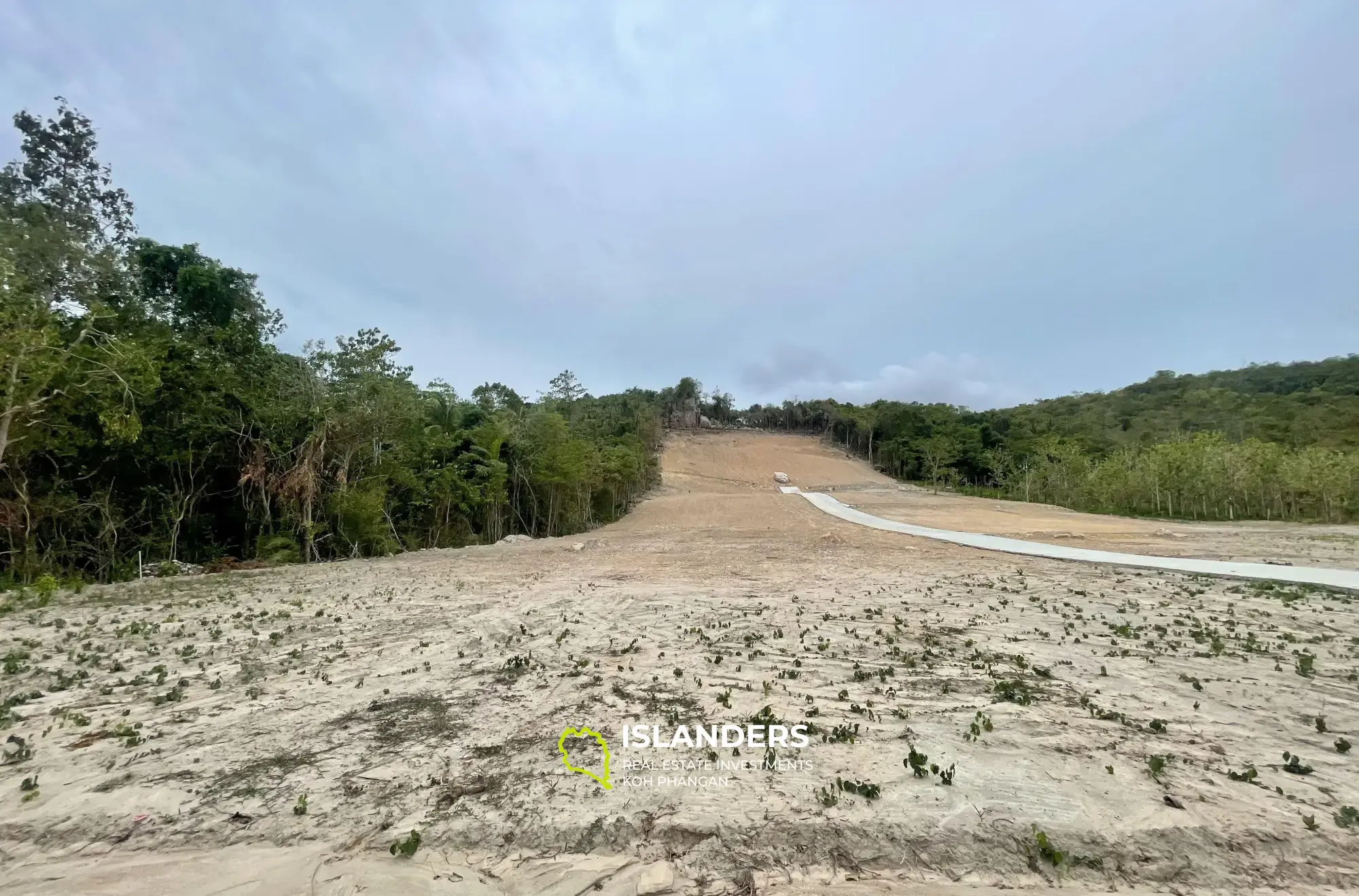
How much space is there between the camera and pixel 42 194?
13.5m

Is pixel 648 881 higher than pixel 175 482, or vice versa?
pixel 175 482

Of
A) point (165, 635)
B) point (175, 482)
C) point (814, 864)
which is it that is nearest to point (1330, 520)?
point (814, 864)

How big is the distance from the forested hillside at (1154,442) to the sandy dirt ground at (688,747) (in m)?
24.2

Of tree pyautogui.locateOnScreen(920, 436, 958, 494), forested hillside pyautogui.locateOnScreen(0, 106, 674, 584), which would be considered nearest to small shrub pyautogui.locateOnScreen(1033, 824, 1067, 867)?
forested hillside pyautogui.locateOnScreen(0, 106, 674, 584)

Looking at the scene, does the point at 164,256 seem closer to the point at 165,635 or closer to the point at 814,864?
the point at 165,635

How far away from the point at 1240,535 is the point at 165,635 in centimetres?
2590

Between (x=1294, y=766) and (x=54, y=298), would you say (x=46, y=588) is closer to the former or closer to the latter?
(x=54, y=298)

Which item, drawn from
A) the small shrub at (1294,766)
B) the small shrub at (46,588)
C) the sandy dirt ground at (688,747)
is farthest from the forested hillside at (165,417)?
the small shrub at (1294,766)

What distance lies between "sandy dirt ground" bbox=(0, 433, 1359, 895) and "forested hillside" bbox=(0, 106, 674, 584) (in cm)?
447

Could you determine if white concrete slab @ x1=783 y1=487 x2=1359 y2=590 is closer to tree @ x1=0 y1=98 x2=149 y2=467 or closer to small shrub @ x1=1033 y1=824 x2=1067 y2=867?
small shrub @ x1=1033 y1=824 x2=1067 y2=867

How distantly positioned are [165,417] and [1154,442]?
5958cm

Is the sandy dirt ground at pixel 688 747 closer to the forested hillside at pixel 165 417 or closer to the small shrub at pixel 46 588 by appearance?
the small shrub at pixel 46 588

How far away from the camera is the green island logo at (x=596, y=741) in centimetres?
356

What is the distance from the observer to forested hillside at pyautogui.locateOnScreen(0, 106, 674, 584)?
10750mm
